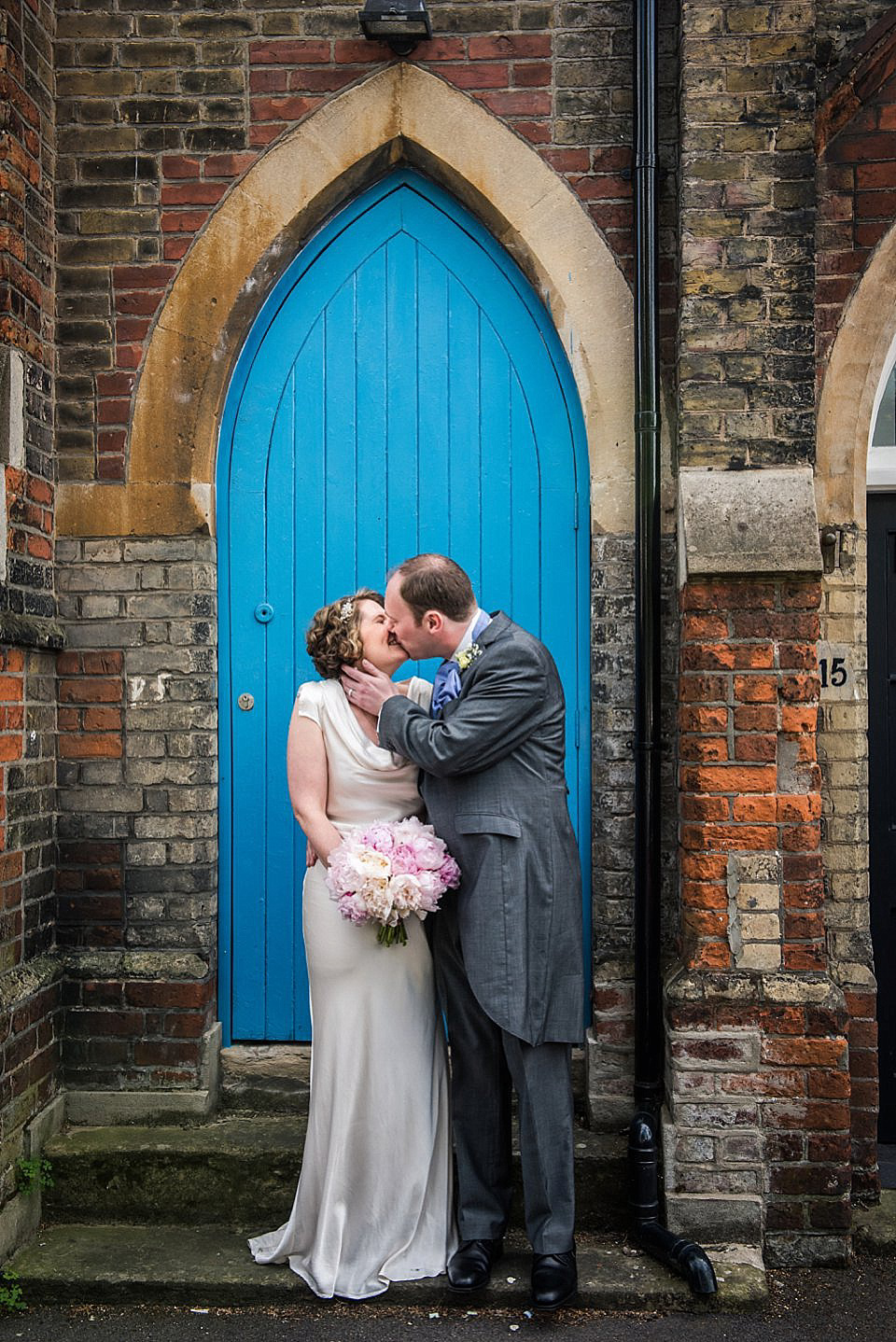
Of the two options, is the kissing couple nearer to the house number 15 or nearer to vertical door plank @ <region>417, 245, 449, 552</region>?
vertical door plank @ <region>417, 245, 449, 552</region>

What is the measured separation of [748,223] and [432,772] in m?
2.05

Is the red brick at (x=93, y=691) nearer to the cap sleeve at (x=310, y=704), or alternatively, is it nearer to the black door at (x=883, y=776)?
the cap sleeve at (x=310, y=704)

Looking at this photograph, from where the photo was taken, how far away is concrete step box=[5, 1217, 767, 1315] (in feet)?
11.1

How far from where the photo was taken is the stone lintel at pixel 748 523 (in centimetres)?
358

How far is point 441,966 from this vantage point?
11.7ft

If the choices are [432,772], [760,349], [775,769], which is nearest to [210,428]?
[432,772]

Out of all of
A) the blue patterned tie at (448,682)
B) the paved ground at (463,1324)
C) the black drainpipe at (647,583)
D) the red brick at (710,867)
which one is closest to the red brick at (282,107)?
the black drainpipe at (647,583)

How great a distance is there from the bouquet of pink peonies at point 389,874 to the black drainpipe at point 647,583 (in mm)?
832

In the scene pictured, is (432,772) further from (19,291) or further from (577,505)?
(19,291)

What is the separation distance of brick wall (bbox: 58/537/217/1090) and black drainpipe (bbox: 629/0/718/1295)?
153cm

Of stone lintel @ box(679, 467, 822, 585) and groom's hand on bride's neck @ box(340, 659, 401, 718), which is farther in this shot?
stone lintel @ box(679, 467, 822, 585)

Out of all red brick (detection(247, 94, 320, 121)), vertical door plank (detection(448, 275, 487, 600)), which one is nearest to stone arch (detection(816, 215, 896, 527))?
vertical door plank (detection(448, 275, 487, 600))

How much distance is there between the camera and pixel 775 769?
364 centimetres

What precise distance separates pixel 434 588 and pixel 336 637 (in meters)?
0.34
